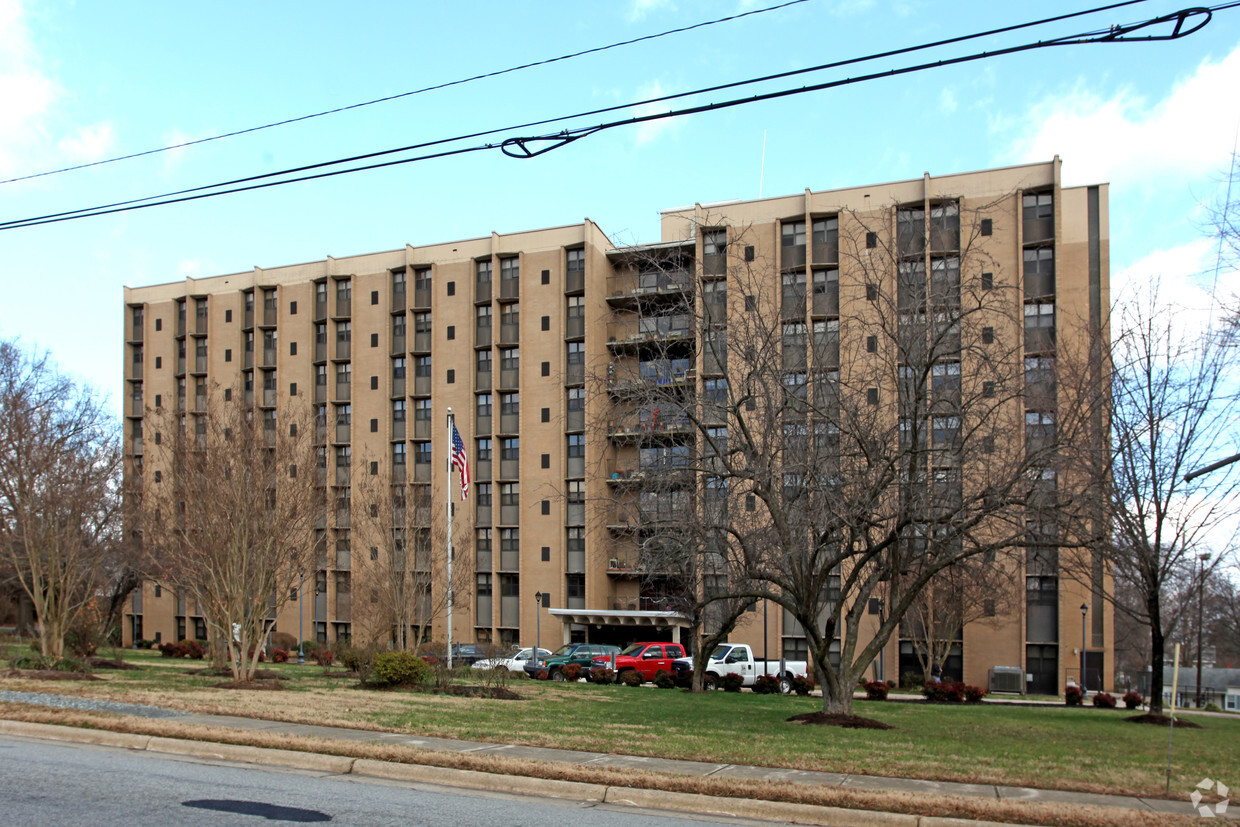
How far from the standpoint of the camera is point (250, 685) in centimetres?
2333

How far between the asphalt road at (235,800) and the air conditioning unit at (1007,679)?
4255cm

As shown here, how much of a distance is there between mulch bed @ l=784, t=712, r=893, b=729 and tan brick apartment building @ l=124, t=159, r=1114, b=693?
30.1 metres

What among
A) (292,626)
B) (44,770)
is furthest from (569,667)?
(292,626)

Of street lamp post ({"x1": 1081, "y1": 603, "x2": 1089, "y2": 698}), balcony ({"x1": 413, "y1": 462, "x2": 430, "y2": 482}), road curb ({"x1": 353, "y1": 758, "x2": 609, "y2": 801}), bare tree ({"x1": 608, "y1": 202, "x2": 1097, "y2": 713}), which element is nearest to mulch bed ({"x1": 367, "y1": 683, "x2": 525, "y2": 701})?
bare tree ({"x1": 608, "y1": 202, "x2": 1097, "y2": 713})

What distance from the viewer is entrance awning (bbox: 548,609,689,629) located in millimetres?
56750

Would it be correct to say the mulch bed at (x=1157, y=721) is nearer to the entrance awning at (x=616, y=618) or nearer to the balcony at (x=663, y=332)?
the balcony at (x=663, y=332)

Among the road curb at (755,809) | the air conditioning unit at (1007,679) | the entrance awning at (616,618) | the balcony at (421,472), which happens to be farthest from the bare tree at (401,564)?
the road curb at (755,809)

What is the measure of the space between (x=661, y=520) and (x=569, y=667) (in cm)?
1267

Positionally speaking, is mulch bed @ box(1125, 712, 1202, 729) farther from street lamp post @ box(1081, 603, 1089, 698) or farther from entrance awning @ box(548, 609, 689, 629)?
entrance awning @ box(548, 609, 689, 629)

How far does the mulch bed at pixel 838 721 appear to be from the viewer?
59.1 ft

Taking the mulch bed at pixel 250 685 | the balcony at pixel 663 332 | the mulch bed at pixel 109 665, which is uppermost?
the balcony at pixel 663 332

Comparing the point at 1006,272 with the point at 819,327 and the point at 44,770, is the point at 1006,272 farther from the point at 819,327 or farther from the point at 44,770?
the point at 44,770

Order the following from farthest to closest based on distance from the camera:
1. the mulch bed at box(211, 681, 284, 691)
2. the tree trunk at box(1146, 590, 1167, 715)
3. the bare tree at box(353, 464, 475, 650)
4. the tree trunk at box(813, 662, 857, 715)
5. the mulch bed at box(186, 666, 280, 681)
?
the bare tree at box(353, 464, 475, 650), the mulch bed at box(186, 666, 280, 681), the tree trunk at box(1146, 590, 1167, 715), the mulch bed at box(211, 681, 284, 691), the tree trunk at box(813, 662, 857, 715)

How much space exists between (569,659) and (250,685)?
17558mm
